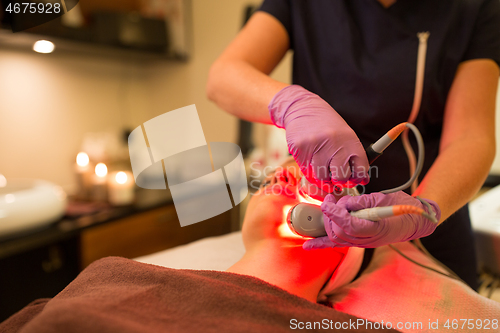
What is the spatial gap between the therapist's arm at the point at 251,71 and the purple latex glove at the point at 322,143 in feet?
0.31

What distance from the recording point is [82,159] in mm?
1609

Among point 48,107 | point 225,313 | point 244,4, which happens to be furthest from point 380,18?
point 48,107

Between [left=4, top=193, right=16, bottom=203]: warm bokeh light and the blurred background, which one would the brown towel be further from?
[left=4, top=193, right=16, bottom=203]: warm bokeh light

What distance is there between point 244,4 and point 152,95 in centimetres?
76

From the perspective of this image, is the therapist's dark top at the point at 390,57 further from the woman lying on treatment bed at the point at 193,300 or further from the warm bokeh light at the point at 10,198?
the warm bokeh light at the point at 10,198

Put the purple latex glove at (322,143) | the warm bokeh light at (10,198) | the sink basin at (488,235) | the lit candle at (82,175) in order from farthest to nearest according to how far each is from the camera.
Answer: the lit candle at (82,175), the warm bokeh light at (10,198), the sink basin at (488,235), the purple latex glove at (322,143)

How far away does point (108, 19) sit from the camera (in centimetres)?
155

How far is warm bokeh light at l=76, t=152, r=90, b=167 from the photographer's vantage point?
160 centimetres

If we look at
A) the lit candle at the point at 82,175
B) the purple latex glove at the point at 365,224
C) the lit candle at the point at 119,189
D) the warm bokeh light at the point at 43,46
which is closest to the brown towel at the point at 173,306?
the purple latex glove at the point at 365,224

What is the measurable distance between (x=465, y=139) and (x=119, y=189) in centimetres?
131

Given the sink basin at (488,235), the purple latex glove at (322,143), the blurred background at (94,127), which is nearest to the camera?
the purple latex glove at (322,143)

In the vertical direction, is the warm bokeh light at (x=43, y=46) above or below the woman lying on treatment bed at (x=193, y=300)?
above

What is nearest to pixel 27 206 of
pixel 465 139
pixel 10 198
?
pixel 10 198

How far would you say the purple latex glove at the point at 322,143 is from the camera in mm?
552
